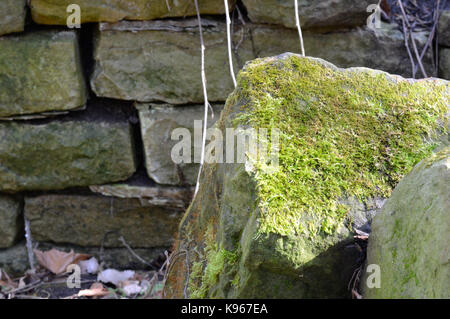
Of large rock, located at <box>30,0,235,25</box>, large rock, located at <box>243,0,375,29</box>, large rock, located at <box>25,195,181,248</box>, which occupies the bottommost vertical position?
large rock, located at <box>25,195,181,248</box>

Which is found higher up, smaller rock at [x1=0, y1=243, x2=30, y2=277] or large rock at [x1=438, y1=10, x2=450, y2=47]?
large rock at [x1=438, y1=10, x2=450, y2=47]

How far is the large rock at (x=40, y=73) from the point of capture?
2621 mm

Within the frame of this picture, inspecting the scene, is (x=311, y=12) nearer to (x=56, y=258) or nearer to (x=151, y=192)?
(x=151, y=192)

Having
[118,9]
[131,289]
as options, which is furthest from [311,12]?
[131,289]

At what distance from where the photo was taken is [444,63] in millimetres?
2734

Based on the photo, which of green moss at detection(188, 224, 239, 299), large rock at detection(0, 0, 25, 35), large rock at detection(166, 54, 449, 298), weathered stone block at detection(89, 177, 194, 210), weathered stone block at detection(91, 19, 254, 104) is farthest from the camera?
weathered stone block at detection(89, 177, 194, 210)

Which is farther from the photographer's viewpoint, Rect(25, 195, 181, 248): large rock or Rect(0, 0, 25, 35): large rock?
Rect(25, 195, 181, 248): large rock

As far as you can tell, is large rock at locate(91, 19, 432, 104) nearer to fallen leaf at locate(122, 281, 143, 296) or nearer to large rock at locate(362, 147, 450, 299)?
fallen leaf at locate(122, 281, 143, 296)

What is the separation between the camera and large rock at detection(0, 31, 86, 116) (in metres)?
2.62

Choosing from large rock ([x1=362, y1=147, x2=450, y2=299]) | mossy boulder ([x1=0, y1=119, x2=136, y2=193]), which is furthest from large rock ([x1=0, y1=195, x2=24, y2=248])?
large rock ([x1=362, y1=147, x2=450, y2=299])

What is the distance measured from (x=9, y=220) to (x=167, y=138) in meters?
1.07

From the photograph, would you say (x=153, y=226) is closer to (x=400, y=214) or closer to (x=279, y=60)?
(x=279, y=60)

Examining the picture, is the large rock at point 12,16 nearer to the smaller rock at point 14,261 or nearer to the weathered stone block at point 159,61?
the weathered stone block at point 159,61

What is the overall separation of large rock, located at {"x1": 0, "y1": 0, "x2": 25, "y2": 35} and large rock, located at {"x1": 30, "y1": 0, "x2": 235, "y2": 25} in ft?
0.20
